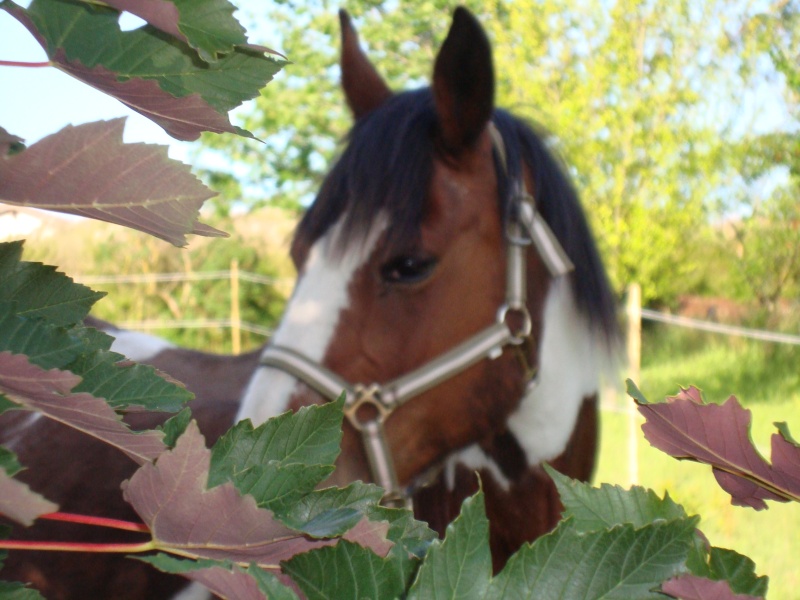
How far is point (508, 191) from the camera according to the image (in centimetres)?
146

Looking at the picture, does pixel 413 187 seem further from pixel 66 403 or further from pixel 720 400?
pixel 720 400

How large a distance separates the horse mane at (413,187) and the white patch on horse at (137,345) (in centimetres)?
52

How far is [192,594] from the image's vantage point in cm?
126

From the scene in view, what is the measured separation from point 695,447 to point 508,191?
1180 mm

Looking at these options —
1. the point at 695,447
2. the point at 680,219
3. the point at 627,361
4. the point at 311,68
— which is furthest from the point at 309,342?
the point at 311,68

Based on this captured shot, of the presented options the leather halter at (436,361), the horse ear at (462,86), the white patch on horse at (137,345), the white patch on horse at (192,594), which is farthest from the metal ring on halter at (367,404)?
the white patch on horse at (137,345)

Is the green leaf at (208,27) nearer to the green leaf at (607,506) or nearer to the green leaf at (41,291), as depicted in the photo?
the green leaf at (41,291)

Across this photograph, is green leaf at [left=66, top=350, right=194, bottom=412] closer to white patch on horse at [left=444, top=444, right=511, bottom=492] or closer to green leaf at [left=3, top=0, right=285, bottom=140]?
green leaf at [left=3, top=0, right=285, bottom=140]

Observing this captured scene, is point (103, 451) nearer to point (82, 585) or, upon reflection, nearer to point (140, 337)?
point (82, 585)

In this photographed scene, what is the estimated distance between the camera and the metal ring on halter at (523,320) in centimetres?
141

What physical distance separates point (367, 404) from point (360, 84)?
2.51ft

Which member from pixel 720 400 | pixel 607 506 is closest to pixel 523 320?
pixel 607 506

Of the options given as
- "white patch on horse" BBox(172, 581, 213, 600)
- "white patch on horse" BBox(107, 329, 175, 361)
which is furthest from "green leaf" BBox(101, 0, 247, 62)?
"white patch on horse" BBox(107, 329, 175, 361)

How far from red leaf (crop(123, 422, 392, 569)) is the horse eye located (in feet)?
3.59
